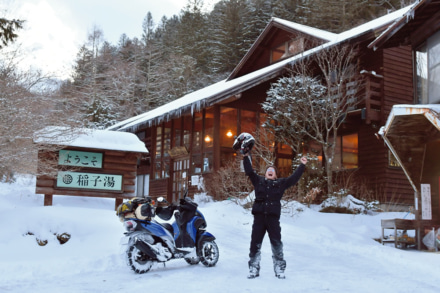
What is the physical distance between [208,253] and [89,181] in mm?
5311

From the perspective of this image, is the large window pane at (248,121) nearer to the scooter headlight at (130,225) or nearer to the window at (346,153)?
the window at (346,153)

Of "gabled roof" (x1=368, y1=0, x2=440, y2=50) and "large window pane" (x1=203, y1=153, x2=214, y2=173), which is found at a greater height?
"gabled roof" (x1=368, y1=0, x2=440, y2=50)

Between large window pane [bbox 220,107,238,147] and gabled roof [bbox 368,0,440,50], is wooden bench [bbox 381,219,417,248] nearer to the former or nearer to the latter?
gabled roof [bbox 368,0,440,50]

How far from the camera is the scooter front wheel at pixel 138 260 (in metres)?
6.59

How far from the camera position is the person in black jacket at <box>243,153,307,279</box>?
21.0ft

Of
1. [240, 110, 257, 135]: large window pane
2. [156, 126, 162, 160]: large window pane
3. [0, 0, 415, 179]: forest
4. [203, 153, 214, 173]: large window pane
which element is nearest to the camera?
[203, 153, 214, 173]: large window pane

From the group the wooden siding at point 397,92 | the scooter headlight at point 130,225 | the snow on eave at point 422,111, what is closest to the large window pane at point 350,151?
the wooden siding at point 397,92

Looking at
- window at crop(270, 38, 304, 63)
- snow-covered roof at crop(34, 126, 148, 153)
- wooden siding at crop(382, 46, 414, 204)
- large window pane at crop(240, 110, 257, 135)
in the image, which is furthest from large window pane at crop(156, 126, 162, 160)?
snow-covered roof at crop(34, 126, 148, 153)

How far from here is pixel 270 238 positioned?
6480 mm

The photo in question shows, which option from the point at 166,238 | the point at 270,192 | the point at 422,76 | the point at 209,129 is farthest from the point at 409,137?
the point at 209,129

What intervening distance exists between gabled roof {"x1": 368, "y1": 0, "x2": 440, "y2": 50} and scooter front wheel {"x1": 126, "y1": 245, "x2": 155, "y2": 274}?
858 centimetres

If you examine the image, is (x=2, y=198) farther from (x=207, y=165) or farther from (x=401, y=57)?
(x=401, y=57)

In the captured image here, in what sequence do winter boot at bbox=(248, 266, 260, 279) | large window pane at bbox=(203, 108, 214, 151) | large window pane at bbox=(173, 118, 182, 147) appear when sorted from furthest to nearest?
large window pane at bbox=(173, 118, 182, 147) → large window pane at bbox=(203, 108, 214, 151) → winter boot at bbox=(248, 266, 260, 279)

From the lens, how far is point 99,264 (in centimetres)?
737
